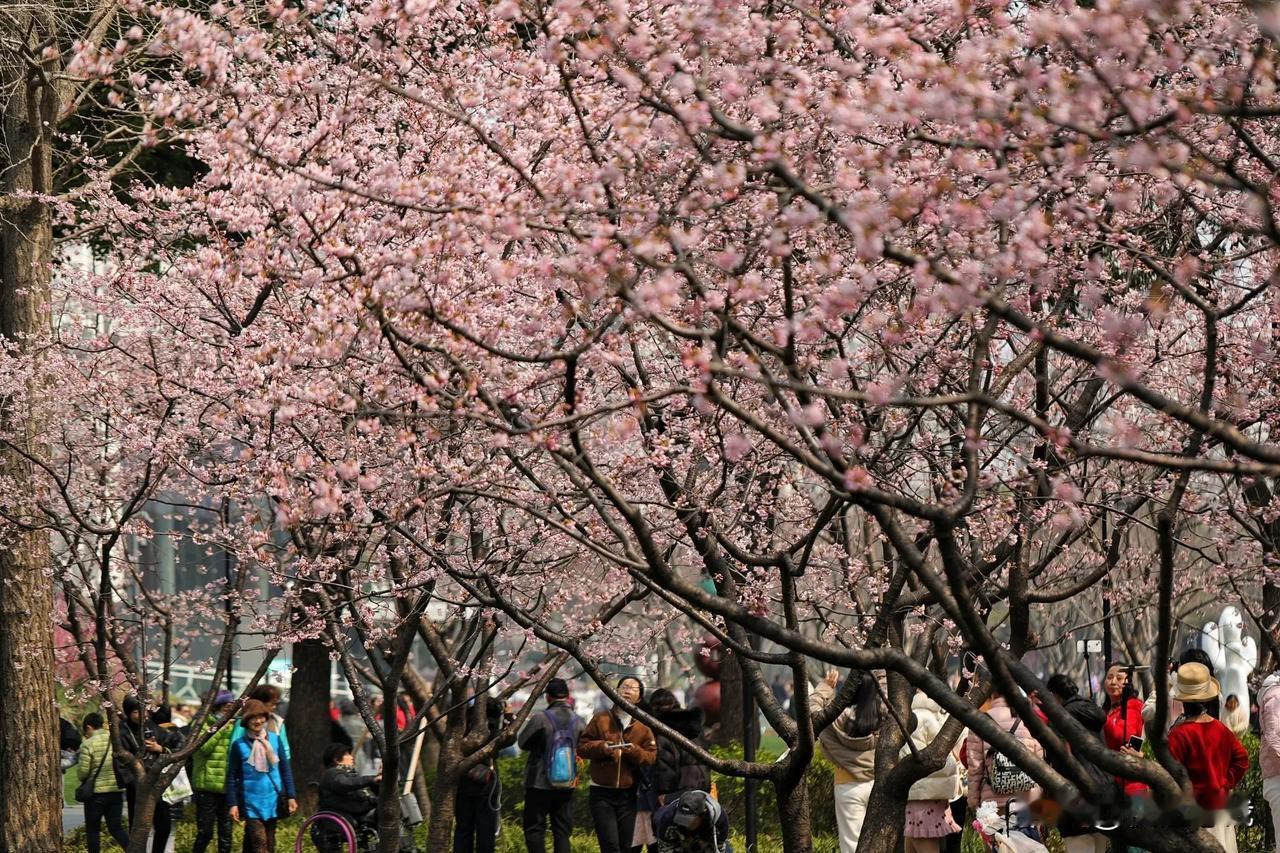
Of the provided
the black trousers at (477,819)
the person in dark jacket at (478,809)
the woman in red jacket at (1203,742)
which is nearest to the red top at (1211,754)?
the woman in red jacket at (1203,742)

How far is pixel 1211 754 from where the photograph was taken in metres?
9.32

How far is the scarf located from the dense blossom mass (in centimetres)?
227

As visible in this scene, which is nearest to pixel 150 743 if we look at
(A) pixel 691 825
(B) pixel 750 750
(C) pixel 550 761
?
(C) pixel 550 761

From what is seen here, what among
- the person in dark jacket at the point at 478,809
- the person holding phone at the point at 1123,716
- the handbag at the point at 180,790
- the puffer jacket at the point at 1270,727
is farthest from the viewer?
the handbag at the point at 180,790

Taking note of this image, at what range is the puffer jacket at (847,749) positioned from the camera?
11.5m

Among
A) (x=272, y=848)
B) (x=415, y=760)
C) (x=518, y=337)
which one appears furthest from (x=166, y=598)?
(x=518, y=337)

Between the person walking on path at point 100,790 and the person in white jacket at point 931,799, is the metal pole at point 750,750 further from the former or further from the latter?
the person walking on path at point 100,790

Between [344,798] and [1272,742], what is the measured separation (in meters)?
6.69

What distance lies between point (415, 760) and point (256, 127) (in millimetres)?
10279

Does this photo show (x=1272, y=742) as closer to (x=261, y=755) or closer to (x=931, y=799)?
(x=931, y=799)

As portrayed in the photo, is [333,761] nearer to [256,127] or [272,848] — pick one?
[272,848]

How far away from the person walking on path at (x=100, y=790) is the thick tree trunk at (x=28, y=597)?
5.32ft

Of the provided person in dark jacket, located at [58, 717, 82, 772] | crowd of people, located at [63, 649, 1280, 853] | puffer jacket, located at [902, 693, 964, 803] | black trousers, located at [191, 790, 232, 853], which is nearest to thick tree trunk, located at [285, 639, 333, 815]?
person in dark jacket, located at [58, 717, 82, 772]

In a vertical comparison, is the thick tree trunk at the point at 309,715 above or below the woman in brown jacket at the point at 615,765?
above
